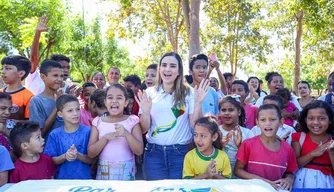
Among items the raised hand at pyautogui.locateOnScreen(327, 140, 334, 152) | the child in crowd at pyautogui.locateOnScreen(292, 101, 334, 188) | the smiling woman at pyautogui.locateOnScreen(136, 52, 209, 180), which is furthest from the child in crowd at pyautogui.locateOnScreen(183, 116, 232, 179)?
the raised hand at pyautogui.locateOnScreen(327, 140, 334, 152)

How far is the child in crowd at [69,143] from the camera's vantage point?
11.4ft

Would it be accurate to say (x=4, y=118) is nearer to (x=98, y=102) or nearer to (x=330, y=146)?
(x=98, y=102)

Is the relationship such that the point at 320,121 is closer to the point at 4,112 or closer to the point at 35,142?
the point at 35,142

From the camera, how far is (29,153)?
3.35 m

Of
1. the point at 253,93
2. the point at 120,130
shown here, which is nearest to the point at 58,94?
the point at 120,130

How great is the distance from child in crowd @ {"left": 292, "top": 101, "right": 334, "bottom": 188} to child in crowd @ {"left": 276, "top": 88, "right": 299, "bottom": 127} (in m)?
1.21

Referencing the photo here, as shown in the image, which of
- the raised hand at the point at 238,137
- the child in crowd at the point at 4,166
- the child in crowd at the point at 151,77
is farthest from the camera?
the child in crowd at the point at 151,77

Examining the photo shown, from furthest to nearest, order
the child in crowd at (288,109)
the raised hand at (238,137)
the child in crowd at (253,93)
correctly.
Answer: the child in crowd at (253,93) → the child in crowd at (288,109) → the raised hand at (238,137)

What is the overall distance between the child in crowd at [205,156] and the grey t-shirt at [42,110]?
140cm

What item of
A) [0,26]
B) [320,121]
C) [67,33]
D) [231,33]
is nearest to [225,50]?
[231,33]

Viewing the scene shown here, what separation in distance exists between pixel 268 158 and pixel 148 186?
3.76 feet

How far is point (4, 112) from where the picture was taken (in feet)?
11.7

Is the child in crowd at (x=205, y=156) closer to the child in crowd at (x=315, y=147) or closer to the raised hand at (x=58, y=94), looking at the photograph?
the child in crowd at (x=315, y=147)

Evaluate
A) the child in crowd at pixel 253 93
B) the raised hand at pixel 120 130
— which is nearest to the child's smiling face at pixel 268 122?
the raised hand at pixel 120 130
